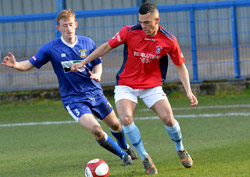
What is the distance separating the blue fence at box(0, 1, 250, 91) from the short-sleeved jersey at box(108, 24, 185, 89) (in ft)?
17.5

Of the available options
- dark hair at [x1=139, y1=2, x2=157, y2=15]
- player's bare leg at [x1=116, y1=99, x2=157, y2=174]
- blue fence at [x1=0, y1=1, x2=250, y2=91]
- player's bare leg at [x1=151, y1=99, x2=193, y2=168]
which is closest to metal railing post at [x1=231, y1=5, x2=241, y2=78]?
blue fence at [x1=0, y1=1, x2=250, y2=91]

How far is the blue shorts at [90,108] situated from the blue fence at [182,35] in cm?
481

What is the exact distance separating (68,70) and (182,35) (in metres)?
5.44

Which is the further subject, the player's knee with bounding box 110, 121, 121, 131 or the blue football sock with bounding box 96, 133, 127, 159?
the player's knee with bounding box 110, 121, 121, 131

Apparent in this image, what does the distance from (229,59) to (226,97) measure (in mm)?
839

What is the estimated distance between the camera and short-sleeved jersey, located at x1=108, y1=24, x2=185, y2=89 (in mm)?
5859

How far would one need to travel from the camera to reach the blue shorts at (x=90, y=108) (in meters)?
6.29

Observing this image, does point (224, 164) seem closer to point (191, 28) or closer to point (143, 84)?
point (143, 84)

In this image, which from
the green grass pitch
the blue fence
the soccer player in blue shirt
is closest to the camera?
the green grass pitch

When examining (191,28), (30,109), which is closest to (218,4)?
(191,28)

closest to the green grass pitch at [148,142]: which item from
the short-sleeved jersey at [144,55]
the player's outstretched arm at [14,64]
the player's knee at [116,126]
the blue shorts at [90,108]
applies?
the player's knee at [116,126]

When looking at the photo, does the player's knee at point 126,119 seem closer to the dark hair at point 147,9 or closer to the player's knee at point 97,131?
the player's knee at point 97,131

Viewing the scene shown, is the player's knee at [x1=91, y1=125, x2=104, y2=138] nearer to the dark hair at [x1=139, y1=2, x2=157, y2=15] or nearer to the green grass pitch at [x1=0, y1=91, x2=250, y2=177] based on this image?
the green grass pitch at [x1=0, y1=91, x2=250, y2=177]

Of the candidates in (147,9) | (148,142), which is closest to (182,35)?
(148,142)
